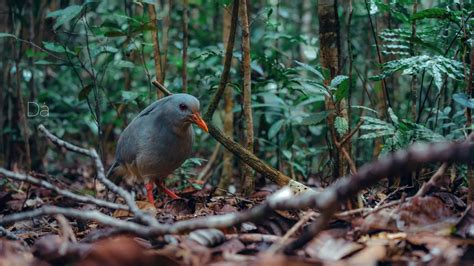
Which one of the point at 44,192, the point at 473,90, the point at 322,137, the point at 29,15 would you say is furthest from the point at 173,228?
the point at 29,15

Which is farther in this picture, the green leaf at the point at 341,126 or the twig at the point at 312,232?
the green leaf at the point at 341,126

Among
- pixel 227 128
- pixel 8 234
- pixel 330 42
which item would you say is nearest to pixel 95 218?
pixel 8 234

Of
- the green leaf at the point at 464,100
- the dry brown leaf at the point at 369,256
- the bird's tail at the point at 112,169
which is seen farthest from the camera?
the bird's tail at the point at 112,169

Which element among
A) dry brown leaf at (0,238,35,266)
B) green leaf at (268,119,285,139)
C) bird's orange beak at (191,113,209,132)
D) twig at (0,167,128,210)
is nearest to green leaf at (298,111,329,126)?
bird's orange beak at (191,113,209,132)

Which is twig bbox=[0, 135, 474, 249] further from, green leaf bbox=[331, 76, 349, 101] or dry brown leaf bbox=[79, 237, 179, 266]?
green leaf bbox=[331, 76, 349, 101]

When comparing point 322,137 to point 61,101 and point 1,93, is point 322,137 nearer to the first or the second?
point 61,101

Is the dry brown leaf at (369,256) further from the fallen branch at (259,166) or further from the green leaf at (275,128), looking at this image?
the green leaf at (275,128)

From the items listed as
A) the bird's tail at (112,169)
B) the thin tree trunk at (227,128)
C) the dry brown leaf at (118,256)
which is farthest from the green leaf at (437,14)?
the bird's tail at (112,169)

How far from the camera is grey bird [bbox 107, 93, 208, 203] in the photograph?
3932 mm

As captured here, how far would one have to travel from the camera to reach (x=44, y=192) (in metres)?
4.79

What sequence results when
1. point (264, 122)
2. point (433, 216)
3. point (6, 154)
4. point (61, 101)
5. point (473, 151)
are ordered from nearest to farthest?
point (473, 151)
point (433, 216)
point (264, 122)
point (6, 154)
point (61, 101)

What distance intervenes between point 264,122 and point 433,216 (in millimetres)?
2990

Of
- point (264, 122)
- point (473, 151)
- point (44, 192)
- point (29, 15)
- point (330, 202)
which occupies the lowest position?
point (44, 192)

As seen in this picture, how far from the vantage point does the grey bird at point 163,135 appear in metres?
3.93
